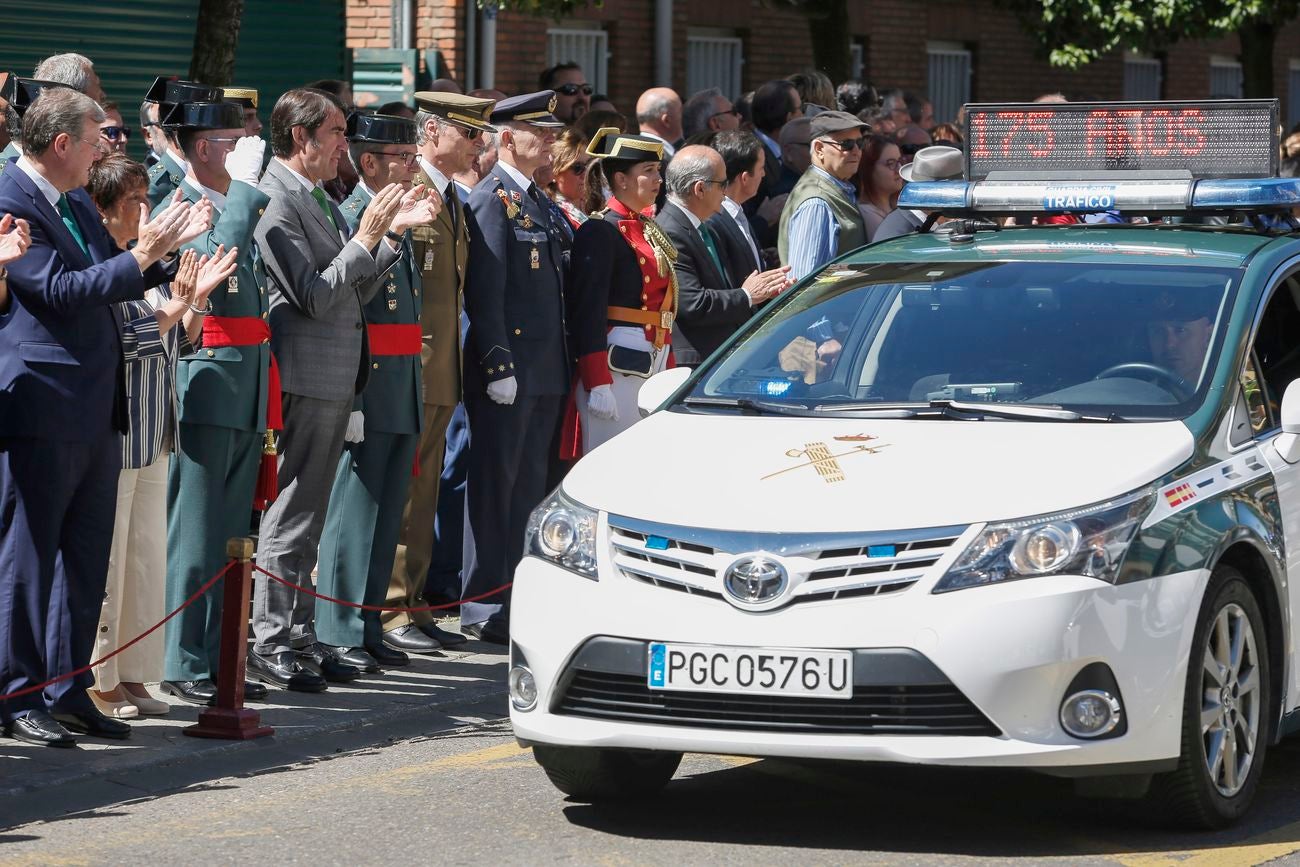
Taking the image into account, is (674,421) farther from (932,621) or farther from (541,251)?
(541,251)

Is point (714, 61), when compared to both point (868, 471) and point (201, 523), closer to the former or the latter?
point (201, 523)

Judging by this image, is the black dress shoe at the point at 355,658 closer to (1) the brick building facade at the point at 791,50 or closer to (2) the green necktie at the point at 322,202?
(2) the green necktie at the point at 322,202

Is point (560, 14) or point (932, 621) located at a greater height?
point (560, 14)

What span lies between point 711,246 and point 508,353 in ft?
5.15

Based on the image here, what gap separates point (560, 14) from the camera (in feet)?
60.1

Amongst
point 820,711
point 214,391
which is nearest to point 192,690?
point 214,391

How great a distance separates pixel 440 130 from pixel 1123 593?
15.4 ft

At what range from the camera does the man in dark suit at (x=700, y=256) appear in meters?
10.4

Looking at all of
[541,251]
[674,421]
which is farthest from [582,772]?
[541,251]

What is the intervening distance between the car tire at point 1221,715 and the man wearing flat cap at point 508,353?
13.0ft

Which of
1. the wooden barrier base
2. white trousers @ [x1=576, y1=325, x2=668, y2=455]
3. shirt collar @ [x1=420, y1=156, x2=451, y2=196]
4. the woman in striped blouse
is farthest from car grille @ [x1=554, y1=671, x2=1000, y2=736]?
white trousers @ [x1=576, y1=325, x2=668, y2=455]

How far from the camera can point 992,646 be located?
5637 millimetres

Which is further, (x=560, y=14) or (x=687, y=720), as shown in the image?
(x=560, y=14)

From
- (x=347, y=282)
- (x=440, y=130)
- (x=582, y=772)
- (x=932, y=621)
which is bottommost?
(x=582, y=772)
